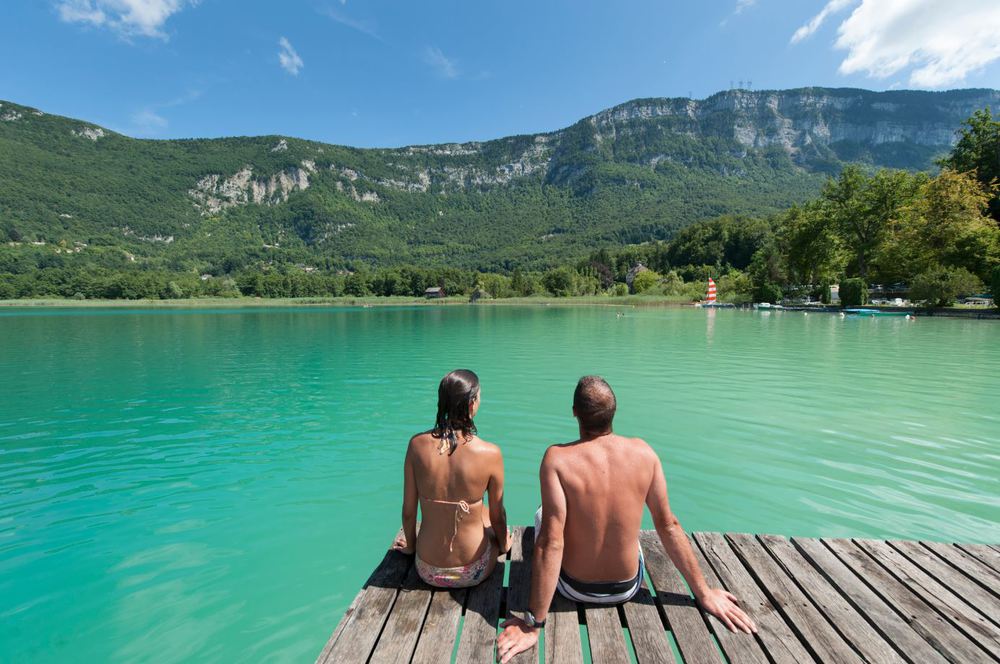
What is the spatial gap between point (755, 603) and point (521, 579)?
154 centimetres

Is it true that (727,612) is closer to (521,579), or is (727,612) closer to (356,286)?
(521,579)

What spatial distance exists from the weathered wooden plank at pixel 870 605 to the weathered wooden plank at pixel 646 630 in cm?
129

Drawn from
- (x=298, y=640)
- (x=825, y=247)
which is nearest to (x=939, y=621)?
(x=298, y=640)

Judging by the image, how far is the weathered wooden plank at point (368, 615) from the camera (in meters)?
2.59

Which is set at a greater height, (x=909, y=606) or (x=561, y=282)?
(x=561, y=282)

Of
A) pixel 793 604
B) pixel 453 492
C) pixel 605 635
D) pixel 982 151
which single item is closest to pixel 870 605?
pixel 793 604

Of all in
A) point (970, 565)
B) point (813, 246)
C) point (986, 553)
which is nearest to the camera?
point (970, 565)

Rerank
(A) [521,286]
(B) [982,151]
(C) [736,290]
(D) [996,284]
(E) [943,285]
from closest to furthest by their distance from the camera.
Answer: (D) [996,284]
(E) [943,285]
(B) [982,151]
(C) [736,290]
(A) [521,286]

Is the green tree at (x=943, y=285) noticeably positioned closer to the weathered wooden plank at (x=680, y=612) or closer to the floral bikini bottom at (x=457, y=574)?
the weathered wooden plank at (x=680, y=612)

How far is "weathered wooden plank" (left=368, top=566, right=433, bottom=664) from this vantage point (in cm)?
258

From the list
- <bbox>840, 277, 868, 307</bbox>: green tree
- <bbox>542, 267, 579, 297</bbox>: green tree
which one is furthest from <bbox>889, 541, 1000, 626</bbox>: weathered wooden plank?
<bbox>542, 267, 579, 297</bbox>: green tree

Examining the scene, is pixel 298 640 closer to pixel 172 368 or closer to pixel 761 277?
pixel 172 368

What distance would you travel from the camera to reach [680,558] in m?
2.85

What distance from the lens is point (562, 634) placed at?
8.95 feet
